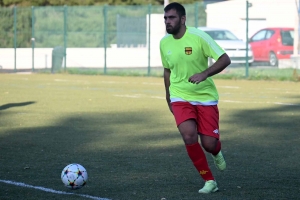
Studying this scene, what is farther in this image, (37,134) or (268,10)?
Answer: (268,10)

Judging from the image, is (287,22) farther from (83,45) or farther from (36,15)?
(36,15)

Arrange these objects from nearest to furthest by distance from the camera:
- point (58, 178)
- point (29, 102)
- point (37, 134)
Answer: point (58, 178)
point (37, 134)
point (29, 102)

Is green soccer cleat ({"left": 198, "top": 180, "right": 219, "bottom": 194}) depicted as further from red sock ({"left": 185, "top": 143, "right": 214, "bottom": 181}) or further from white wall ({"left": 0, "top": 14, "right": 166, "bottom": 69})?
white wall ({"left": 0, "top": 14, "right": 166, "bottom": 69})

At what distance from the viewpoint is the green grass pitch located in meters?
7.47

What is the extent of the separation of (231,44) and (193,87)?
22.1 metres

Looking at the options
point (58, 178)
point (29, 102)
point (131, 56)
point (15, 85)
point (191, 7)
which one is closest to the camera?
point (58, 178)

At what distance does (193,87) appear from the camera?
24.1 ft

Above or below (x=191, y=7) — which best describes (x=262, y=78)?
below

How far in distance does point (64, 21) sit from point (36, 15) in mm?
2276

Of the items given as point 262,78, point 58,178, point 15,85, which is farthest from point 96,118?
point 262,78

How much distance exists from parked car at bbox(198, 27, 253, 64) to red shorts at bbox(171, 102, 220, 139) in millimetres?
20095

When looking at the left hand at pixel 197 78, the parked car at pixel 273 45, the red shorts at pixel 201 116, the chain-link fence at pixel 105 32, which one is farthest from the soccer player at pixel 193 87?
the chain-link fence at pixel 105 32

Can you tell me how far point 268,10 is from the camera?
30.7 m

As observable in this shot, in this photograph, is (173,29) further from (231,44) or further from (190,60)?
(231,44)
